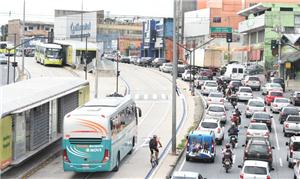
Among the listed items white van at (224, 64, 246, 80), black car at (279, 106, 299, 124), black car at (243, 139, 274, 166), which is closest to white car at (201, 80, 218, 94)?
white van at (224, 64, 246, 80)

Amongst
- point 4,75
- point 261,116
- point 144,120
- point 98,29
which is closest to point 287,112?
point 261,116

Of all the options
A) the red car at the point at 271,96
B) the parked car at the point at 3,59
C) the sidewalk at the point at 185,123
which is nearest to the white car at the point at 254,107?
the sidewalk at the point at 185,123

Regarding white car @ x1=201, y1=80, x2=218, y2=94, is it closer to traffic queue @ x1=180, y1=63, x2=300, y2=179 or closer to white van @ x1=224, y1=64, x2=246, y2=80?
traffic queue @ x1=180, y1=63, x2=300, y2=179

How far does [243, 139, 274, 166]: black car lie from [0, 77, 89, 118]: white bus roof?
9967 millimetres

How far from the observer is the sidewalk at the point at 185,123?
30083mm

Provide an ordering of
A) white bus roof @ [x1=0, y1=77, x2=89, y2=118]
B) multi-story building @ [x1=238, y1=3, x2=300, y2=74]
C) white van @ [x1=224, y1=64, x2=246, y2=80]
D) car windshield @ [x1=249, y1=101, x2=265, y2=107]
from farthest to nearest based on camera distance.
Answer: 1. multi-story building @ [x1=238, y1=3, x2=300, y2=74]
2. white van @ [x1=224, y1=64, x2=246, y2=80]
3. car windshield @ [x1=249, y1=101, x2=265, y2=107]
4. white bus roof @ [x1=0, y1=77, x2=89, y2=118]

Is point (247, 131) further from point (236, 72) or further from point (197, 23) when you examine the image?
point (197, 23)

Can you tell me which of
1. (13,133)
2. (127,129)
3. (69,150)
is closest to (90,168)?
(69,150)

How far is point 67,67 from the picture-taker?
299 ft

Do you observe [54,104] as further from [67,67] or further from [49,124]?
[67,67]

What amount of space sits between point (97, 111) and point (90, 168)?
259cm

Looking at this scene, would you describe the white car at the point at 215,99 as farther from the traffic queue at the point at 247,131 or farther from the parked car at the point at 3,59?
the parked car at the point at 3,59

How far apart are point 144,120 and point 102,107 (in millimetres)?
19672

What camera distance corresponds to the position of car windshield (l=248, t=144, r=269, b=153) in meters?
30.8
